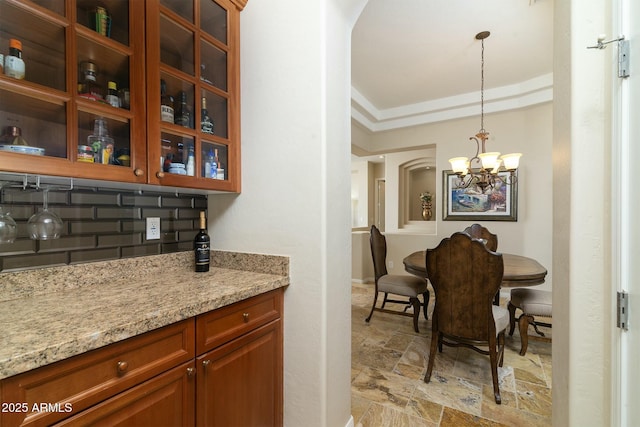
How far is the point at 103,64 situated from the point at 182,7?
1.62 ft

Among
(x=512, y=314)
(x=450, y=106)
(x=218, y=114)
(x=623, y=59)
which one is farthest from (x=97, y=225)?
(x=450, y=106)

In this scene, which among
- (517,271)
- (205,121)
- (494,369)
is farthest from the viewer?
(517,271)

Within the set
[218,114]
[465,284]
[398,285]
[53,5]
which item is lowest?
[398,285]

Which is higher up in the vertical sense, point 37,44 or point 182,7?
point 182,7

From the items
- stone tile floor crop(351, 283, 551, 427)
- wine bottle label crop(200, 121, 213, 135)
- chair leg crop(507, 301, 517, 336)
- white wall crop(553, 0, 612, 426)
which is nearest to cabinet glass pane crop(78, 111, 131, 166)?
wine bottle label crop(200, 121, 213, 135)

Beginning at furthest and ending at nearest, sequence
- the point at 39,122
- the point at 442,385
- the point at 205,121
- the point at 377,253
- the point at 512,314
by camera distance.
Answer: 1. the point at 377,253
2. the point at 512,314
3. the point at 442,385
4. the point at 205,121
5. the point at 39,122

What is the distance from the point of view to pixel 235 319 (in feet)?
3.86

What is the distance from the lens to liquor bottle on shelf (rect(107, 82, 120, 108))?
3.70 feet

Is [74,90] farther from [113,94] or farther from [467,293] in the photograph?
[467,293]

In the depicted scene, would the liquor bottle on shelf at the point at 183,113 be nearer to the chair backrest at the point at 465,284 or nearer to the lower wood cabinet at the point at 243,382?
the lower wood cabinet at the point at 243,382

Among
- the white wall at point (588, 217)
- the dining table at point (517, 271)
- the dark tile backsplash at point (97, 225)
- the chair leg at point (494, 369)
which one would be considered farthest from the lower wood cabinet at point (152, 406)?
the dining table at point (517, 271)

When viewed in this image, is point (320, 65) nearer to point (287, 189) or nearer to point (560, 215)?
point (287, 189)

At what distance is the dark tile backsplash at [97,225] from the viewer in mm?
1072

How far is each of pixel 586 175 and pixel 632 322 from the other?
1.41 feet
